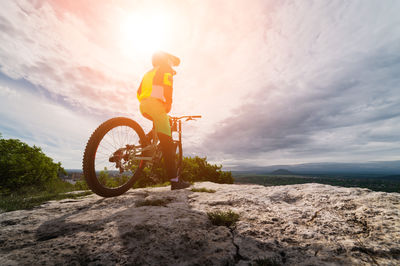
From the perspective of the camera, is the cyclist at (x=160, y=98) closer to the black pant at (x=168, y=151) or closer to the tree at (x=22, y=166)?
the black pant at (x=168, y=151)

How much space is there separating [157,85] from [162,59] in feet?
2.57

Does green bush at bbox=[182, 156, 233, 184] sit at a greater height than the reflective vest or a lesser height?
lesser

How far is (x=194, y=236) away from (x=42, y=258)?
1365mm

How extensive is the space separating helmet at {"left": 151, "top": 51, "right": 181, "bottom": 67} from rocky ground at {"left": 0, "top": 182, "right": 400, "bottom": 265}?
136 inches

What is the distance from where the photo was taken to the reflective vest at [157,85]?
403 centimetres

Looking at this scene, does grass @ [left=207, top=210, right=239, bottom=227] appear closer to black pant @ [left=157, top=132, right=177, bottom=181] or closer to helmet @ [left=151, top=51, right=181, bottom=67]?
black pant @ [left=157, top=132, right=177, bottom=181]

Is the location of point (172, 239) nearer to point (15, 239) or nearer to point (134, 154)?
point (15, 239)

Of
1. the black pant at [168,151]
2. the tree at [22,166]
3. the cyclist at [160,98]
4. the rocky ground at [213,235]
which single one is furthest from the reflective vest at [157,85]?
the tree at [22,166]

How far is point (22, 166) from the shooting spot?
745 centimetres

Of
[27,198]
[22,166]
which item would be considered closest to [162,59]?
[27,198]

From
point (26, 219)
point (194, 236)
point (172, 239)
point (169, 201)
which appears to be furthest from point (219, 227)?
point (26, 219)

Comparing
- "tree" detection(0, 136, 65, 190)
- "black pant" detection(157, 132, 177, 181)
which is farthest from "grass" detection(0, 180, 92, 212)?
"black pant" detection(157, 132, 177, 181)

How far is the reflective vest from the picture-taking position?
4.03 m

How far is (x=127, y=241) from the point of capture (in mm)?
1753
